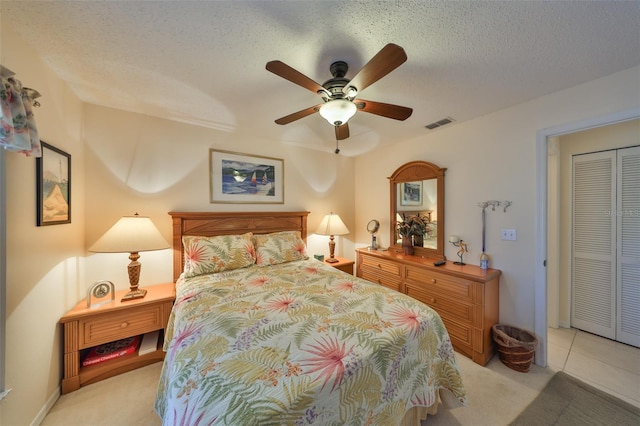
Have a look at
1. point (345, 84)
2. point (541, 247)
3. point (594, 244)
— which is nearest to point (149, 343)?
point (345, 84)

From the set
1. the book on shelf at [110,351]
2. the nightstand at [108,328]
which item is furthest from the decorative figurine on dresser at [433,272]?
the book on shelf at [110,351]

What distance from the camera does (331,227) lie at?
3330mm

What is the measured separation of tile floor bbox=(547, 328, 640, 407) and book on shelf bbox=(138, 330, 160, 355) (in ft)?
12.0

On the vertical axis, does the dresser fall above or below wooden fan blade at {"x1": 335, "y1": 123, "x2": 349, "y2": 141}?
below

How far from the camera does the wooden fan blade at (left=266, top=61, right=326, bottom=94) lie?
1.24 metres

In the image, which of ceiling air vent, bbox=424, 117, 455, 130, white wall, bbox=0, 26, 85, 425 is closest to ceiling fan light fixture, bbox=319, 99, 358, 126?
ceiling air vent, bbox=424, 117, 455, 130

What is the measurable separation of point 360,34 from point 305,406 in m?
1.86

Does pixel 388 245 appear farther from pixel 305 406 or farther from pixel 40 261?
pixel 40 261

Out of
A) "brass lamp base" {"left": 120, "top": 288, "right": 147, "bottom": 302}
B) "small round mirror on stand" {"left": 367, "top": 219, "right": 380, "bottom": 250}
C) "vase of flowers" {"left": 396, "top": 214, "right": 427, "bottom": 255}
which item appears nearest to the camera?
"brass lamp base" {"left": 120, "top": 288, "right": 147, "bottom": 302}

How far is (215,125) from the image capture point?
2.72 metres

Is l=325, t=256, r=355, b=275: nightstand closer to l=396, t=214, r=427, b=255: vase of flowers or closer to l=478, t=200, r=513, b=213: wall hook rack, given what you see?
l=396, t=214, r=427, b=255: vase of flowers

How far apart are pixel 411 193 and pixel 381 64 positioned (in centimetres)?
220

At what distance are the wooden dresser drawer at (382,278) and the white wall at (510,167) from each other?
0.71 metres

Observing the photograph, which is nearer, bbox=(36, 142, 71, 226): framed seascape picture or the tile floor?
bbox=(36, 142, 71, 226): framed seascape picture
